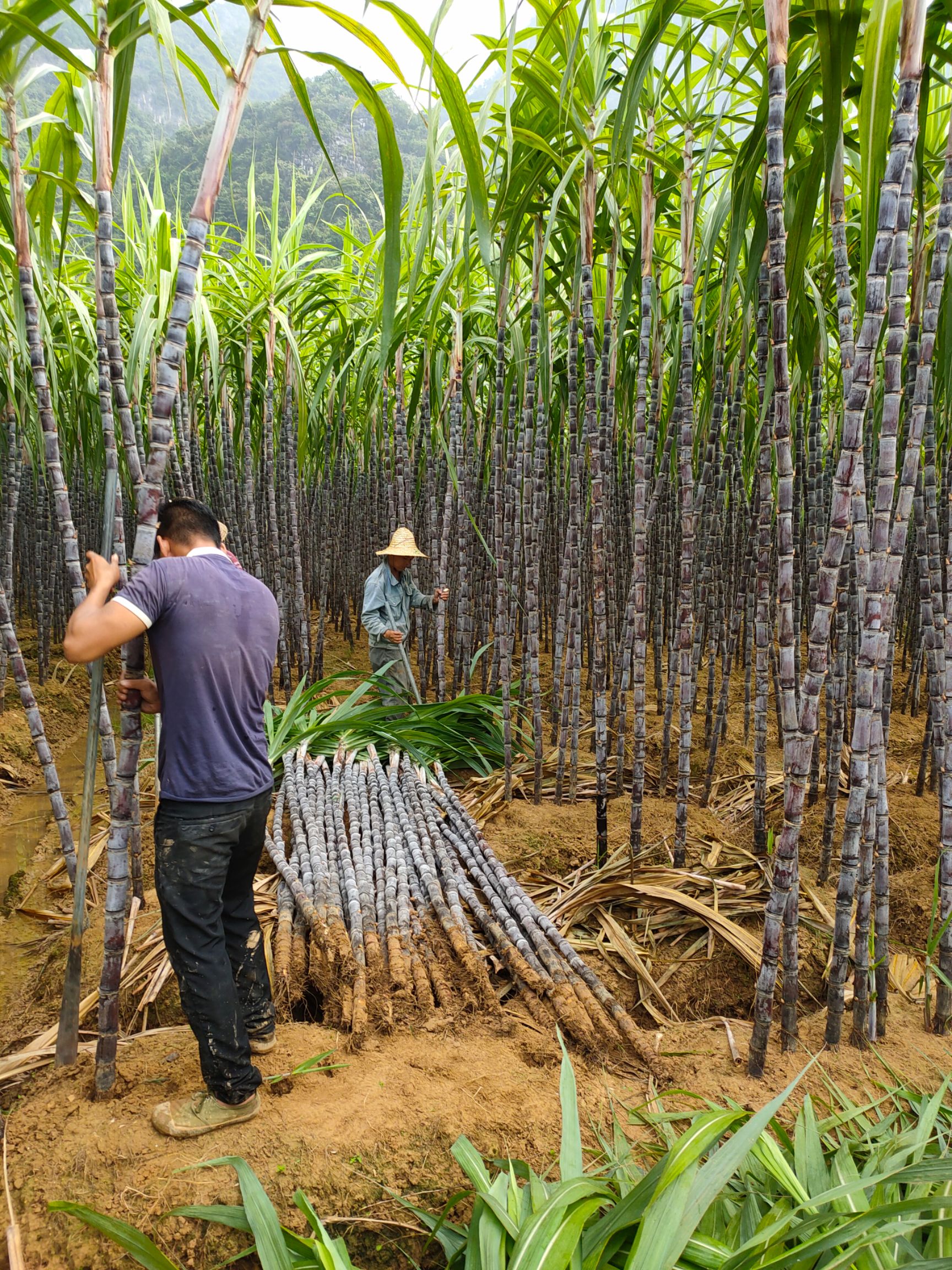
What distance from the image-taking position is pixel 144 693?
1504 millimetres

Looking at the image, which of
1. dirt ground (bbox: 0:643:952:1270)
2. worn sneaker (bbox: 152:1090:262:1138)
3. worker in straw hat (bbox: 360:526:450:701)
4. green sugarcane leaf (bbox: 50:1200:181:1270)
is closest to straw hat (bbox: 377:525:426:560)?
worker in straw hat (bbox: 360:526:450:701)

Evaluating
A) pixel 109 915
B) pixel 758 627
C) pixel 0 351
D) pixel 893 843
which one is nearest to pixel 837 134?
pixel 758 627

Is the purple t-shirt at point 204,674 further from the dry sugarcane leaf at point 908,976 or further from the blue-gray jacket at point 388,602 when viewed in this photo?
the blue-gray jacket at point 388,602

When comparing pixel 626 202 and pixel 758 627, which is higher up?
pixel 626 202

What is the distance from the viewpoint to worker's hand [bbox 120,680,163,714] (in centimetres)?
144

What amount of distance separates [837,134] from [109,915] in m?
1.92

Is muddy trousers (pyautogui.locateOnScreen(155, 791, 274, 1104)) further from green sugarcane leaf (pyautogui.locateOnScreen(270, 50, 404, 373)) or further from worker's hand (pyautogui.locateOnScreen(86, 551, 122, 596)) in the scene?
green sugarcane leaf (pyautogui.locateOnScreen(270, 50, 404, 373))

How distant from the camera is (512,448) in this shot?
5.02m

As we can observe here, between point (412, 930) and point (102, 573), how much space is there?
1.23 meters

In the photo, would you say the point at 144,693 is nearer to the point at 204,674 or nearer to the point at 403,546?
the point at 204,674

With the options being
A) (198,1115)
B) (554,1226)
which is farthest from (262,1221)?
(554,1226)

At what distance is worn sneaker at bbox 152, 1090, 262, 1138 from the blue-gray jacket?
2.59 m

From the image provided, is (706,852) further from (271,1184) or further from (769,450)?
(271,1184)

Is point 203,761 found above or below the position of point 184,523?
below
